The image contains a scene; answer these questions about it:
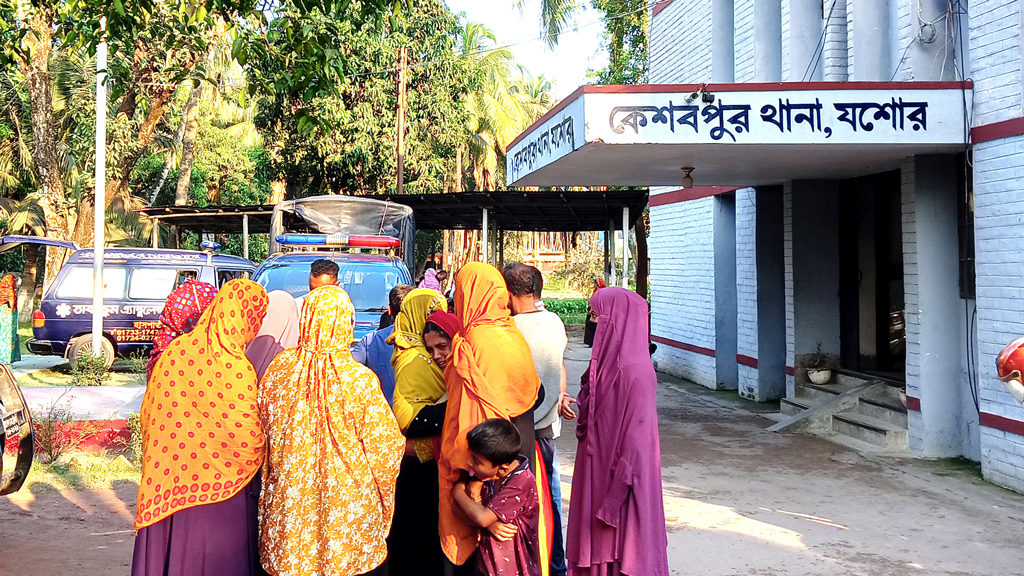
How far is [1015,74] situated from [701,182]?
169 inches

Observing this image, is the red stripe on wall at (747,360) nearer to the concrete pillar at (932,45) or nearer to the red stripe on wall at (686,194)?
the red stripe on wall at (686,194)

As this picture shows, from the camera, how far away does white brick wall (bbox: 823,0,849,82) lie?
1003cm

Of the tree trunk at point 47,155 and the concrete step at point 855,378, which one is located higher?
the tree trunk at point 47,155

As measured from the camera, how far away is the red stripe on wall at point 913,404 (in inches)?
317

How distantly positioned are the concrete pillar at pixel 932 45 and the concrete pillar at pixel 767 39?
319cm

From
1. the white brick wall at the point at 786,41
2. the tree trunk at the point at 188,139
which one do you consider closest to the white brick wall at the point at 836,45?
the white brick wall at the point at 786,41

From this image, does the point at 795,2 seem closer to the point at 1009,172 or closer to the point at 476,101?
the point at 1009,172

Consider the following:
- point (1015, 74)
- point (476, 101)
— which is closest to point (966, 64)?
point (1015, 74)

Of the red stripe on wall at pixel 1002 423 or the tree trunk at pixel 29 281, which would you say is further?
the tree trunk at pixel 29 281

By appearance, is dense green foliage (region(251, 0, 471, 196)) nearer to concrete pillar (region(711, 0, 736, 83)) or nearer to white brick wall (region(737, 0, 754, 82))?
concrete pillar (region(711, 0, 736, 83))

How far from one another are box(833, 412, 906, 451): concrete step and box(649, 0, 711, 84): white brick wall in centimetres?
581

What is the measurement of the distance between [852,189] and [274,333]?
7.89 m

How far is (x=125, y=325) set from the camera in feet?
46.8

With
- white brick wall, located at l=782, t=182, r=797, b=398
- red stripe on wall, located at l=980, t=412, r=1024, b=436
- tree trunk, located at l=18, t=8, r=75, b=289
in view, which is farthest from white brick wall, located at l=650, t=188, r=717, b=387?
tree trunk, located at l=18, t=8, r=75, b=289
